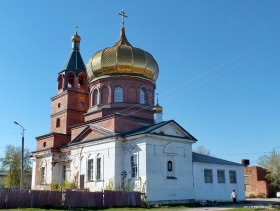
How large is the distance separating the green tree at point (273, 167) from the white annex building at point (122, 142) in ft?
33.1

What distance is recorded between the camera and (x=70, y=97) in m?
36.0

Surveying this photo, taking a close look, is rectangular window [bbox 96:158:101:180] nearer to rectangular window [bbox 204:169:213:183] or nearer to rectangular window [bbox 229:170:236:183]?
rectangular window [bbox 204:169:213:183]

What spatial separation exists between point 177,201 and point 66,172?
37.0 feet

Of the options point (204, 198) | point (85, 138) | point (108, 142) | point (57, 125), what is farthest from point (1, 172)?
point (204, 198)

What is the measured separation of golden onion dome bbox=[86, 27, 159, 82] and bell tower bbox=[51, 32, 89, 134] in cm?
381

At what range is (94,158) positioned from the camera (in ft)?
95.2

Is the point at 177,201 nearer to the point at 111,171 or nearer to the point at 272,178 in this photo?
the point at 111,171

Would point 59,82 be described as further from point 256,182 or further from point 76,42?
point 256,182

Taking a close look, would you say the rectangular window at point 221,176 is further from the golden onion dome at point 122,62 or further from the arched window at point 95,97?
the arched window at point 95,97

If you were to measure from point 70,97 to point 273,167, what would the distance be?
24.9 m

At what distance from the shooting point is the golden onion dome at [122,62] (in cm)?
3208

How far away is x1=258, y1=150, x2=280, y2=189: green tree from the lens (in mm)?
41344

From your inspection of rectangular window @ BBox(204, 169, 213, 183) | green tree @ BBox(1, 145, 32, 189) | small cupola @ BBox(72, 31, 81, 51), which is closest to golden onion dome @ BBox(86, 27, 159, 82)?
small cupola @ BBox(72, 31, 81, 51)

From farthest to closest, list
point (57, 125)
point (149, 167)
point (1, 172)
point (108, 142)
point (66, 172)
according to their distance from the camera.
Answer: point (1, 172)
point (57, 125)
point (66, 172)
point (108, 142)
point (149, 167)
